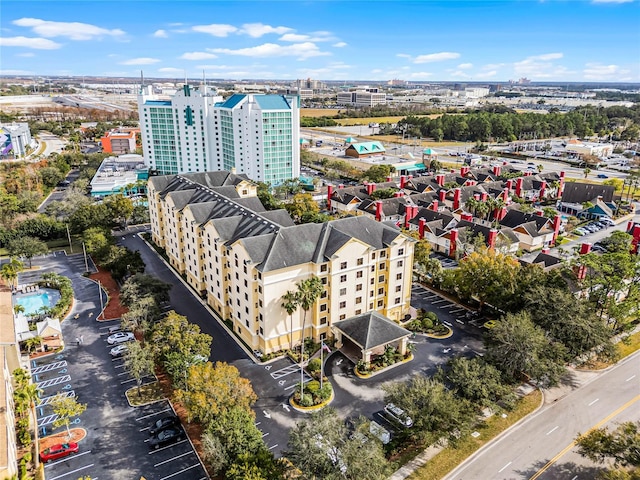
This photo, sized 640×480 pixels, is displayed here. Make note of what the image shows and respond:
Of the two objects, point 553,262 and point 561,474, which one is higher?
point 553,262

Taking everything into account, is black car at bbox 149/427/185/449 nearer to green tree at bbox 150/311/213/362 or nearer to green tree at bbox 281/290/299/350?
green tree at bbox 150/311/213/362

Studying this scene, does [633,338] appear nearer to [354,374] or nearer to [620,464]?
[620,464]

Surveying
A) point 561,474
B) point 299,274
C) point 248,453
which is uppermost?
point 299,274

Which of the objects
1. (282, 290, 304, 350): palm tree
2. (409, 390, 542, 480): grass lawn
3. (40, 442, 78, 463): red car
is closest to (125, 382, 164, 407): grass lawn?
(40, 442, 78, 463): red car

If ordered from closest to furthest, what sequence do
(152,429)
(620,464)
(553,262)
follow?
(620,464)
(152,429)
(553,262)

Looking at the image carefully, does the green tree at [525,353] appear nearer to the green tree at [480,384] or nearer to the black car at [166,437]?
the green tree at [480,384]

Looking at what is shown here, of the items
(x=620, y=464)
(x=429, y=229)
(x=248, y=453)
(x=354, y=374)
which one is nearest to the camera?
(x=248, y=453)

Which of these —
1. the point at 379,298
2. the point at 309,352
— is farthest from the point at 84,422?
the point at 379,298
